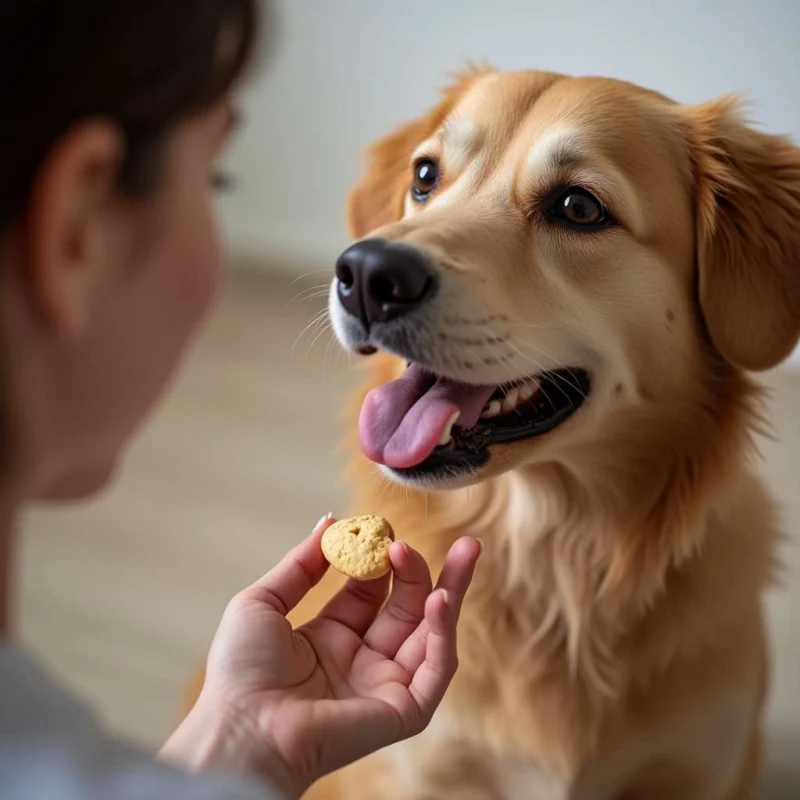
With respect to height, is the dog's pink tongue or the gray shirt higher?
the dog's pink tongue

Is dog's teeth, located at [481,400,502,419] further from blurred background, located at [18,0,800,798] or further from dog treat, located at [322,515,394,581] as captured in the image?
blurred background, located at [18,0,800,798]

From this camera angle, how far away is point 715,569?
1.27 metres

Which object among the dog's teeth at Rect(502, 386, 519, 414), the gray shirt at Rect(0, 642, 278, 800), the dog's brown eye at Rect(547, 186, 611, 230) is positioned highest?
the dog's brown eye at Rect(547, 186, 611, 230)

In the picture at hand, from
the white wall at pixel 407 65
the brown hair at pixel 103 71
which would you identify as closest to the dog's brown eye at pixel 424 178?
the white wall at pixel 407 65

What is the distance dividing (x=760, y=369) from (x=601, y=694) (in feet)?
1.57

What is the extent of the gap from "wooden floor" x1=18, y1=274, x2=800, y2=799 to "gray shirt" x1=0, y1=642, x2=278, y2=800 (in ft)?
3.60

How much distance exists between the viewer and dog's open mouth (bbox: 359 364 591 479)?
42.9 inches

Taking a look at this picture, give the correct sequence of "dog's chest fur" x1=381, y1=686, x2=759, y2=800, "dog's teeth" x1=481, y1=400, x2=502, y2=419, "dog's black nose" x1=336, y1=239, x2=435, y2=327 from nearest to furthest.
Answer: "dog's black nose" x1=336, y1=239, x2=435, y2=327 < "dog's teeth" x1=481, y1=400, x2=502, y2=419 < "dog's chest fur" x1=381, y1=686, x2=759, y2=800

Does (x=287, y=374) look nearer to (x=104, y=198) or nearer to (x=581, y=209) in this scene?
(x=581, y=209)

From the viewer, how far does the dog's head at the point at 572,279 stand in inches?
41.7

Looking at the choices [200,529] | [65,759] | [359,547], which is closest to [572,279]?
[359,547]

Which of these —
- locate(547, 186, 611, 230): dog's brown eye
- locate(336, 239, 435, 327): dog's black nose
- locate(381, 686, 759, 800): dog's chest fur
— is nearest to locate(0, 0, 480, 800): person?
Result: locate(336, 239, 435, 327): dog's black nose

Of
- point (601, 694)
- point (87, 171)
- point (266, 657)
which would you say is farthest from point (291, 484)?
point (87, 171)

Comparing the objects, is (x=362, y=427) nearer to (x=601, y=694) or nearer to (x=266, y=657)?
(x=266, y=657)
